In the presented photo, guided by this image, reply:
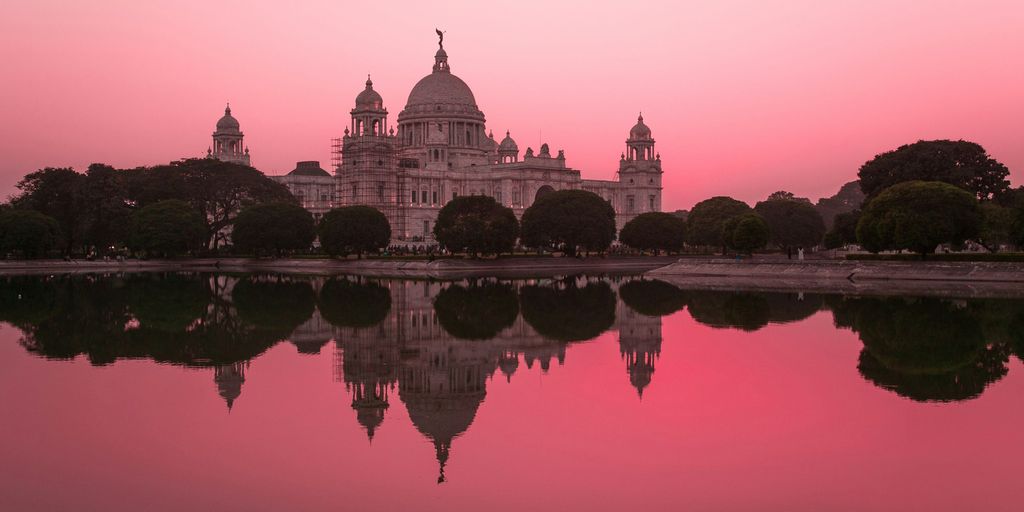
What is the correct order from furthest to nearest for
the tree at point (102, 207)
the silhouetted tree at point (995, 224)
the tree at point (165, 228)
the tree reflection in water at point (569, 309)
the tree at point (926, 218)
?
1. the tree at point (102, 207)
2. the tree at point (165, 228)
3. the silhouetted tree at point (995, 224)
4. the tree at point (926, 218)
5. the tree reflection in water at point (569, 309)

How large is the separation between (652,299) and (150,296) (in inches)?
923

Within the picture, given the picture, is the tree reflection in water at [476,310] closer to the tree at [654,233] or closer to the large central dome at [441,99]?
the tree at [654,233]

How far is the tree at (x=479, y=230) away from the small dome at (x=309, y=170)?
6519cm

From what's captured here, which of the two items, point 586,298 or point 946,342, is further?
point 586,298

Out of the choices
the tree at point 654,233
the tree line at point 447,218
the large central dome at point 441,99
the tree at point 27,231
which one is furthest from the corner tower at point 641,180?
the tree at point 27,231

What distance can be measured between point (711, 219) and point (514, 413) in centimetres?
7757

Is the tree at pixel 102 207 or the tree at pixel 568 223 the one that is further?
the tree at pixel 102 207

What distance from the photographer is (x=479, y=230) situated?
75875 mm

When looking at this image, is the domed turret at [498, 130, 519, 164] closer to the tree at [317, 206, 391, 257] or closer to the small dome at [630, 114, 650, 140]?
the small dome at [630, 114, 650, 140]

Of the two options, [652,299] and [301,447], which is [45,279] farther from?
[301,447]

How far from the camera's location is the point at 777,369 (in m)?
23.4

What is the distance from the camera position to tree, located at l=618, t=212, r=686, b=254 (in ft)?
300

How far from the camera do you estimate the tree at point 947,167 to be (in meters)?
67.6

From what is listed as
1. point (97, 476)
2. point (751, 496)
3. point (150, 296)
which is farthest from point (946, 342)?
point (150, 296)
